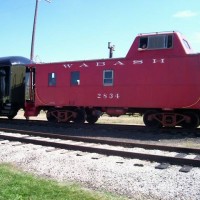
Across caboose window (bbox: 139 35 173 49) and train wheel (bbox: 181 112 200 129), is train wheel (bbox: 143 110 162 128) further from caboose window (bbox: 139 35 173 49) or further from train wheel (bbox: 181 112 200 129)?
caboose window (bbox: 139 35 173 49)

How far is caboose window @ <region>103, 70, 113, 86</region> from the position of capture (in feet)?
49.4

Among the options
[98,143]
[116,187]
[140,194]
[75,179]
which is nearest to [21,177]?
[75,179]

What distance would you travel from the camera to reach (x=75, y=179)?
256 inches

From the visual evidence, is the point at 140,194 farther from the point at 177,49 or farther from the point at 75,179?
the point at 177,49

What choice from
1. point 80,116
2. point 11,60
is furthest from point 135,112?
point 11,60

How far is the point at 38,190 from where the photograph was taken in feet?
18.1

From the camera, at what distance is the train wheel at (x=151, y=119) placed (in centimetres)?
1430

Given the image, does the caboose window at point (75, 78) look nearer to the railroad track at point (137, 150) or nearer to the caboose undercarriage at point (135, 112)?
the caboose undercarriage at point (135, 112)

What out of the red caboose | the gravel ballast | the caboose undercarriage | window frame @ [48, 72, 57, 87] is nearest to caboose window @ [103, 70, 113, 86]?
the red caboose

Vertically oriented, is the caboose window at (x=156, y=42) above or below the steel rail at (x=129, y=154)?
above

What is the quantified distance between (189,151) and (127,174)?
8.75ft

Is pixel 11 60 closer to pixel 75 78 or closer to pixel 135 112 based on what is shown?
pixel 75 78

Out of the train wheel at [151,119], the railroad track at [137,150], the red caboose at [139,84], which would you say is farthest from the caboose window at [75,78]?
the railroad track at [137,150]

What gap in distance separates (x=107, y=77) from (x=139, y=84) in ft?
5.27
